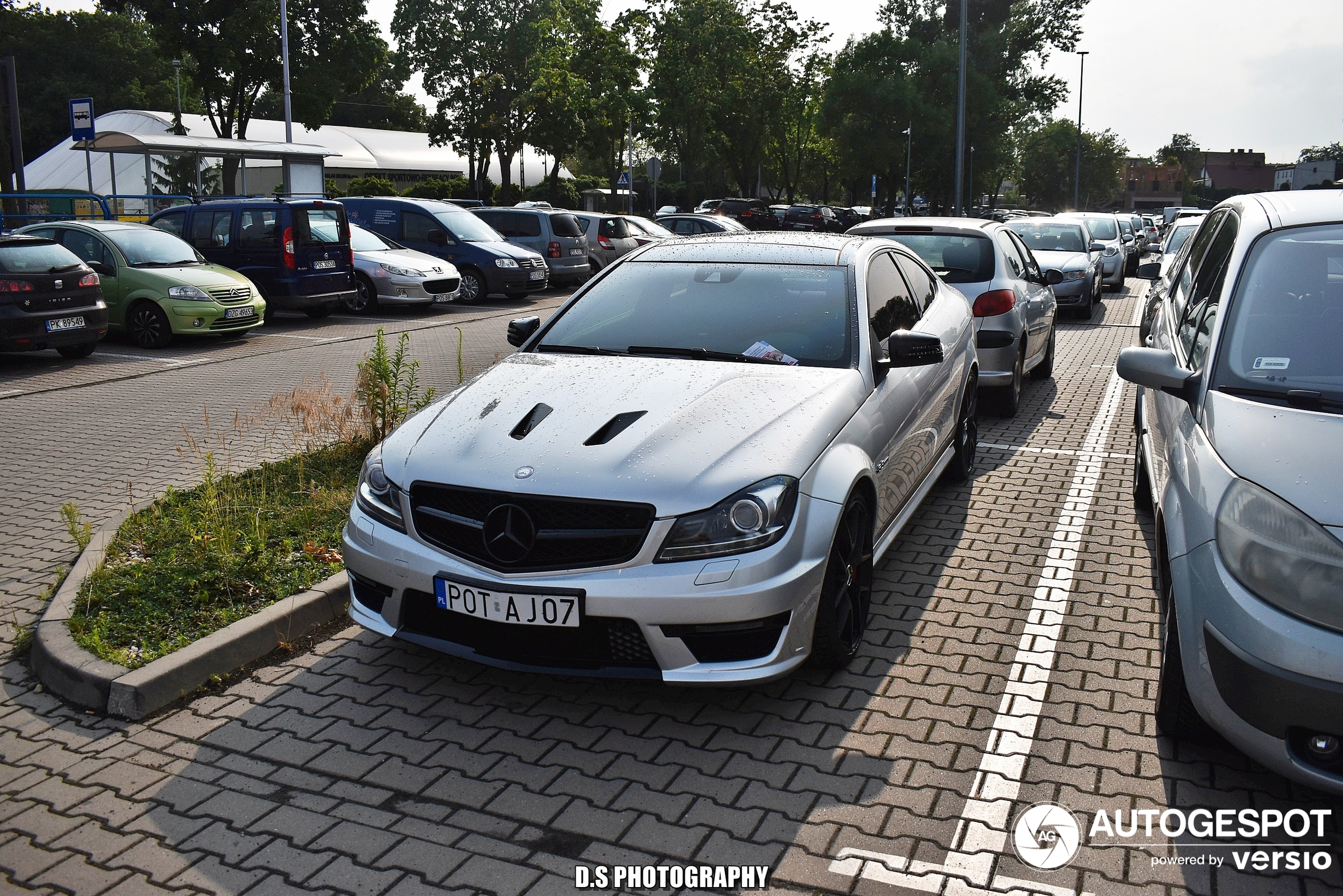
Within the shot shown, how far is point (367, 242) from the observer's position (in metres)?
19.2

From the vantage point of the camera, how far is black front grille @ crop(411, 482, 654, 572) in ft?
12.4

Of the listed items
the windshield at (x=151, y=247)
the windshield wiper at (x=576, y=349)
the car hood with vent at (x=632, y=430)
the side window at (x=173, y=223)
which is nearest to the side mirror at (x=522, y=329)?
the windshield wiper at (x=576, y=349)

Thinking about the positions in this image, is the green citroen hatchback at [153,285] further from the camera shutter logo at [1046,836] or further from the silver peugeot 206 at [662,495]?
the camera shutter logo at [1046,836]

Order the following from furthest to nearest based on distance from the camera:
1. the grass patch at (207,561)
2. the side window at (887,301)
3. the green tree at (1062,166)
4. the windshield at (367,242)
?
the green tree at (1062,166), the windshield at (367,242), the side window at (887,301), the grass patch at (207,561)

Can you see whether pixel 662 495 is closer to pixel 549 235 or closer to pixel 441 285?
pixel 441 285

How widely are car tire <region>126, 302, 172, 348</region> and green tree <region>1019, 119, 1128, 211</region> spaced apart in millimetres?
96789

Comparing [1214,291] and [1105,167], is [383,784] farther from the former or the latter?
[1105,167]

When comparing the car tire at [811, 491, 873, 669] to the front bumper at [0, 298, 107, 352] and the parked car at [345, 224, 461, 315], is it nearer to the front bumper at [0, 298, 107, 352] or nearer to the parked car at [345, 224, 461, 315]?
the front bumper at [0, 298, 107, 352]

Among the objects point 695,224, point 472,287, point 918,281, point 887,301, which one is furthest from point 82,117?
point 887,301

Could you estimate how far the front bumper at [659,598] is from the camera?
3.70 m

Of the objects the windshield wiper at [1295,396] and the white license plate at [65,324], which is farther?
the white license plate at [65,324]

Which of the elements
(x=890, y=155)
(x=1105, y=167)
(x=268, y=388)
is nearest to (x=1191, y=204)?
(x=1105, y=167)

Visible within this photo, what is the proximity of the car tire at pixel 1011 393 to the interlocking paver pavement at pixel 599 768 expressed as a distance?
393 cm

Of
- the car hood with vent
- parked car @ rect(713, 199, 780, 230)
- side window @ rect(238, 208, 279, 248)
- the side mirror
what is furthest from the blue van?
parked car @ rect(713, 199, 780, 230)
